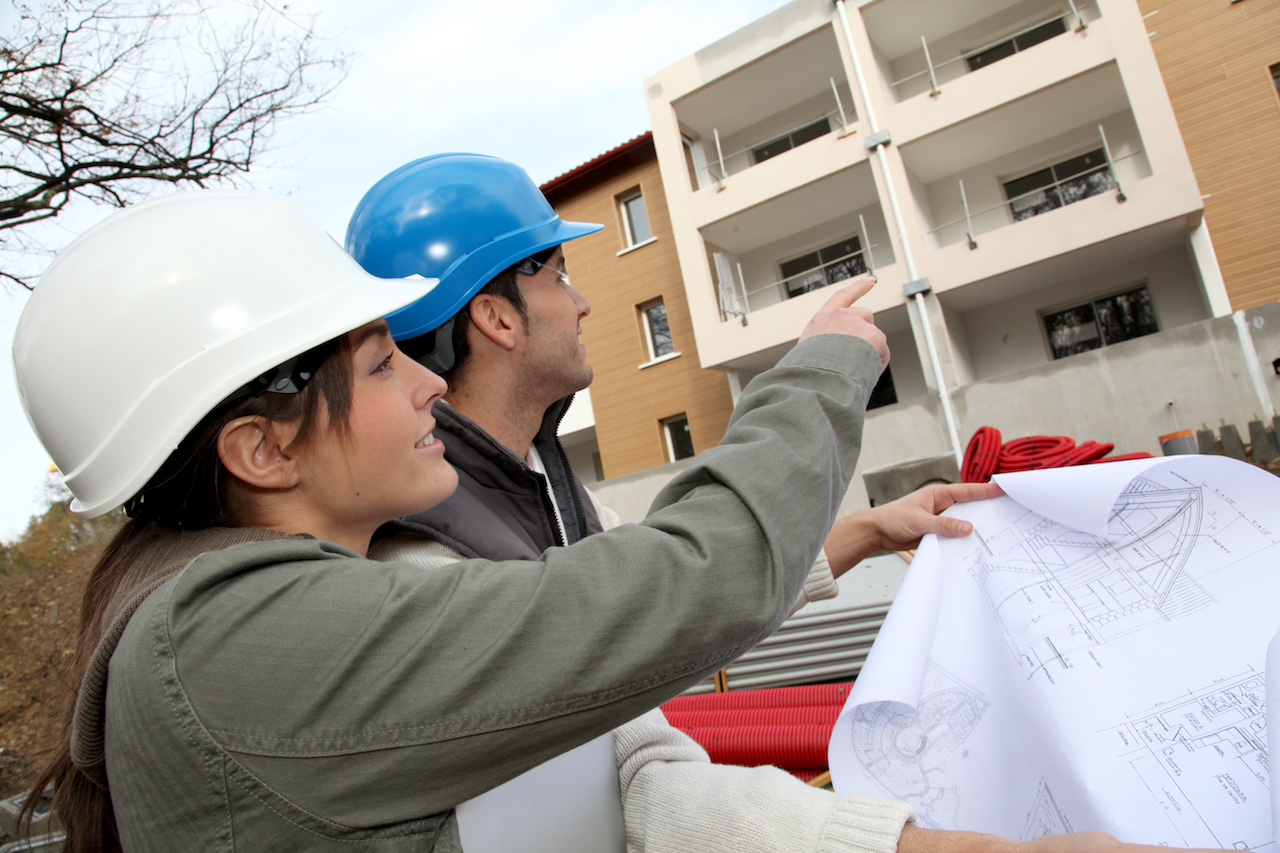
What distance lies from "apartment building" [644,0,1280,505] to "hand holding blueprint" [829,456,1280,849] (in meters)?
12.3

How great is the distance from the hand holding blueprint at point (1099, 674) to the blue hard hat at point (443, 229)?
1.40 meters

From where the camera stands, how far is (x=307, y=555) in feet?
3.05

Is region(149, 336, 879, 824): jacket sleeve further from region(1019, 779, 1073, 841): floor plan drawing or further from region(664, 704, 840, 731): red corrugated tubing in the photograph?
region(664, 704, 840, 731): red corrugated tubing

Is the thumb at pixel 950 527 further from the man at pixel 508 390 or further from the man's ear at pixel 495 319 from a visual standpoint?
the man's ear at pixel 495 319

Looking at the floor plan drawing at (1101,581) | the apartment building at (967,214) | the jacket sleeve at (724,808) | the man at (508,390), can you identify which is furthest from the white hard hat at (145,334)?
the apartment building at (967,214)

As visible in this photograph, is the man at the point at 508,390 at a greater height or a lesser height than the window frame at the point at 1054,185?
lesser

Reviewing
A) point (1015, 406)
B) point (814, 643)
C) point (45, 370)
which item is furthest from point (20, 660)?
point (1015, 406)

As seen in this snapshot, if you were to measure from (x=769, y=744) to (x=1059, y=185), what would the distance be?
15450mm

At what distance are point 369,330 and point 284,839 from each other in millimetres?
761

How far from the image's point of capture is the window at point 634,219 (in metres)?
19.2

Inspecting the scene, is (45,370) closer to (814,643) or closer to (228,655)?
(228,655)

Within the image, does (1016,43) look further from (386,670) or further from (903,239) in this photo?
(386,670)

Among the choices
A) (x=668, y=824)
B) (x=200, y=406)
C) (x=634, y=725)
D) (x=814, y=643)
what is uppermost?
(x=200, y=406)

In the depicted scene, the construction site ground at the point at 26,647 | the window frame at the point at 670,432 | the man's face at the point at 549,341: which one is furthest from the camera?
the window frame at the point at 670,432
